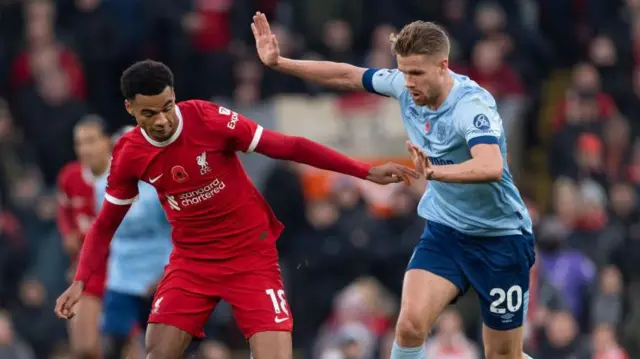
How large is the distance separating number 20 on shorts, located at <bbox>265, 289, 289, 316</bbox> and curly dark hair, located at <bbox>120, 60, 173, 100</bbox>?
145 cm

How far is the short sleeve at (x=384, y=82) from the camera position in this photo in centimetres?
1073

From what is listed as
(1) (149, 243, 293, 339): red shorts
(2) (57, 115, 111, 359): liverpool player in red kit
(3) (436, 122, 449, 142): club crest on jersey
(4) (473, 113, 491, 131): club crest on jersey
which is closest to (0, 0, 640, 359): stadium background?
(2) (57, 115, 111, 359): liverpool player in red kit

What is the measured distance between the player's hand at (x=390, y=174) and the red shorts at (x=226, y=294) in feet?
2.91

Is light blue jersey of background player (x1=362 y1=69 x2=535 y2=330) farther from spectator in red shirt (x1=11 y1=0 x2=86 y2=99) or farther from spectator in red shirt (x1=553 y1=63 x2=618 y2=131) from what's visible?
spectator in red shirt (x1=11 y1=0 x2=86 y2=99)

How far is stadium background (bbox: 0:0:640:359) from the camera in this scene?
15.9 meters

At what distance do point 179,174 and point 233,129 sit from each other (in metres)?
0.43

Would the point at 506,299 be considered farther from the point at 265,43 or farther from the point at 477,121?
the point at 265,43

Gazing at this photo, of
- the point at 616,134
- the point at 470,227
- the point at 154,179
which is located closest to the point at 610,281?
the point at 616,134

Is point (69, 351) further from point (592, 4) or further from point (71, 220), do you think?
point (592, 4)

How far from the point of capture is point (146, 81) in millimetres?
10242

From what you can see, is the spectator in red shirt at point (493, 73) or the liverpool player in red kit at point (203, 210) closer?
the liverpool player in red kit at point (203, 210)

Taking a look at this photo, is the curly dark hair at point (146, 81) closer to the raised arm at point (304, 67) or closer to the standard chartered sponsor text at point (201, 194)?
the standard chartered sponsor text at point (201, 194)

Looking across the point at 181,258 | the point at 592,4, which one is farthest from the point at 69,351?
the point at 592,4

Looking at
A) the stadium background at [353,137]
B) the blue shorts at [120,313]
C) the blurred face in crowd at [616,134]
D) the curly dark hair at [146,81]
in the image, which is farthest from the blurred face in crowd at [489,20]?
the curly dark hair at [146,81]
